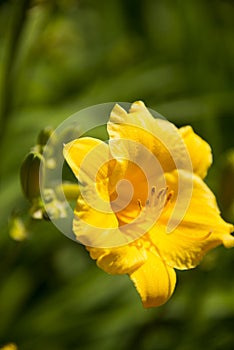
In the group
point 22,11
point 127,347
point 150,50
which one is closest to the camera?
point 22,11

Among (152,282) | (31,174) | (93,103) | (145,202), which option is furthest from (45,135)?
(93,103)

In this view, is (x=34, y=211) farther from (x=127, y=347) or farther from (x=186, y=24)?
(x=186, y=24)

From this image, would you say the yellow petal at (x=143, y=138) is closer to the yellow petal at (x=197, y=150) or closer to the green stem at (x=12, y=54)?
the yellow petal at (x=197, y=150)

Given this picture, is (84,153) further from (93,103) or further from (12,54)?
(93,103)

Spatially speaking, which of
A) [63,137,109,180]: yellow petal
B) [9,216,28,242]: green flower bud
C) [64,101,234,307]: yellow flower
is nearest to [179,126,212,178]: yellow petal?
[64,101,234,307]: yellow flower

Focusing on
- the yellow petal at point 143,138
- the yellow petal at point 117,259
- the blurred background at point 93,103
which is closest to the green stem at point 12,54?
the blurred background at point 93,103

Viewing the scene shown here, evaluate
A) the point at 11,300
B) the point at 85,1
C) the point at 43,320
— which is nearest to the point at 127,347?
the point at 43,320
